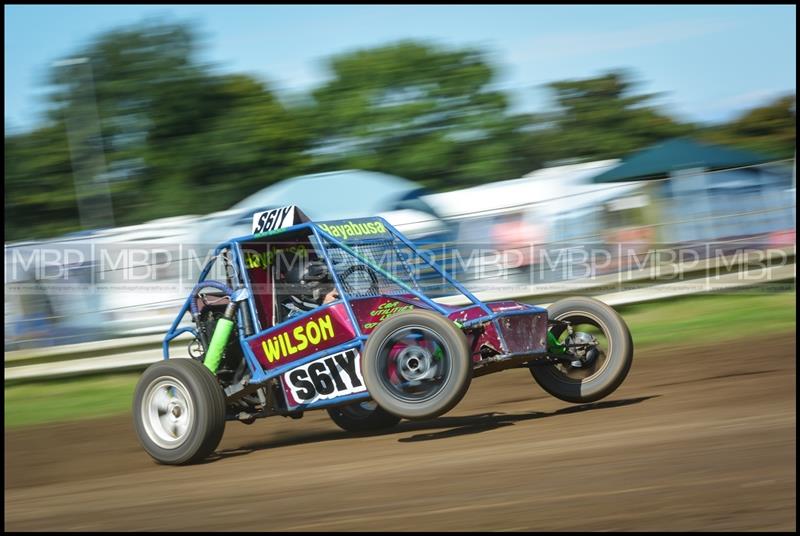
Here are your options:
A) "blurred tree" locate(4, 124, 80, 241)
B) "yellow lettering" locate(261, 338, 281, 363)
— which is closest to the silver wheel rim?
"yellow lettering" locate(261, 338, 281, 363)

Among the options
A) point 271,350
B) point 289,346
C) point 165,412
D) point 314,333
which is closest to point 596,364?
point 314,333

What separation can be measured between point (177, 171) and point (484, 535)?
21559 mm

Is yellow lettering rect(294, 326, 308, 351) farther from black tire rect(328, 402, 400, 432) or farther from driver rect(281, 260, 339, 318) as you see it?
black tire rect(328, 402, 400, 432)

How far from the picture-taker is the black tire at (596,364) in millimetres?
7047

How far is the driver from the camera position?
7.24m

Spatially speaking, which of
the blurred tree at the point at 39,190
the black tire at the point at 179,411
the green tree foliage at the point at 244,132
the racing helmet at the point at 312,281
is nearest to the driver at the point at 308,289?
the racing helmet at the point at 312,281

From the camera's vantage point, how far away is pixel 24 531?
4938 mm

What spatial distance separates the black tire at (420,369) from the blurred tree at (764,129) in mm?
23883

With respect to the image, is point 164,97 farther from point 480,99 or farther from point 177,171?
point 480,99

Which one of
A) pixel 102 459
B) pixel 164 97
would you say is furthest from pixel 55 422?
pixel 164 97

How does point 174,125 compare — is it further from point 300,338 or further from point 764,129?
point 300,338

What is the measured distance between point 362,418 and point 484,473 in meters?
2.76

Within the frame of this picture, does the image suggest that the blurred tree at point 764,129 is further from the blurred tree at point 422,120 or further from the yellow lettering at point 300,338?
the yellow lettering at point 300,338

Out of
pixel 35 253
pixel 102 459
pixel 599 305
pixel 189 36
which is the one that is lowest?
pixel 102 459
